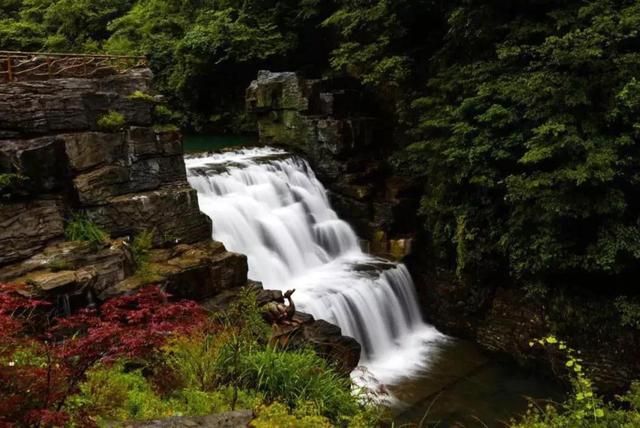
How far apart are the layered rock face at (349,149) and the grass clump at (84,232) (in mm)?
7432

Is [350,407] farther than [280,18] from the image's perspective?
No

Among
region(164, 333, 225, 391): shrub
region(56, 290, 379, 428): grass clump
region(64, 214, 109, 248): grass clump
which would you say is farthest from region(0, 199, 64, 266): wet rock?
region(164, 333, 225, 391): shrub

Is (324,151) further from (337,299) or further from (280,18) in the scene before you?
(280,18)

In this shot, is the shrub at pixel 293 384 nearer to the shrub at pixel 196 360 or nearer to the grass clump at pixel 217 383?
the grass clump at pixel 217 383

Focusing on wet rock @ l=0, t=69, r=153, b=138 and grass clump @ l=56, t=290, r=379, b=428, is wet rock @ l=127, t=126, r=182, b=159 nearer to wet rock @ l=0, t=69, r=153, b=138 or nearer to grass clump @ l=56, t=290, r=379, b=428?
wet rock @ l=0, t=69, r=153, b=138

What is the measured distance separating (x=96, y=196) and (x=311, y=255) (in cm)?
582

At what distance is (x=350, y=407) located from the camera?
Answer: 6223 mm

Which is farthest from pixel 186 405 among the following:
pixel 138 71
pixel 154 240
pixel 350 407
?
pixel 138 71

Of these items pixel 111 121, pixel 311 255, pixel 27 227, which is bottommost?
pixel 311 255

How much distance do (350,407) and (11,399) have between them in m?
3.90

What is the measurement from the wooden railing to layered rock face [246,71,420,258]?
5.48 m

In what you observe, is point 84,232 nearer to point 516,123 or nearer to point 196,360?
point 196,360

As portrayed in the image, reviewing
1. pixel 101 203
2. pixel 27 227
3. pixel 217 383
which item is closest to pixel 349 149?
pixel 101 203

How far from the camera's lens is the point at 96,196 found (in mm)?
9523
